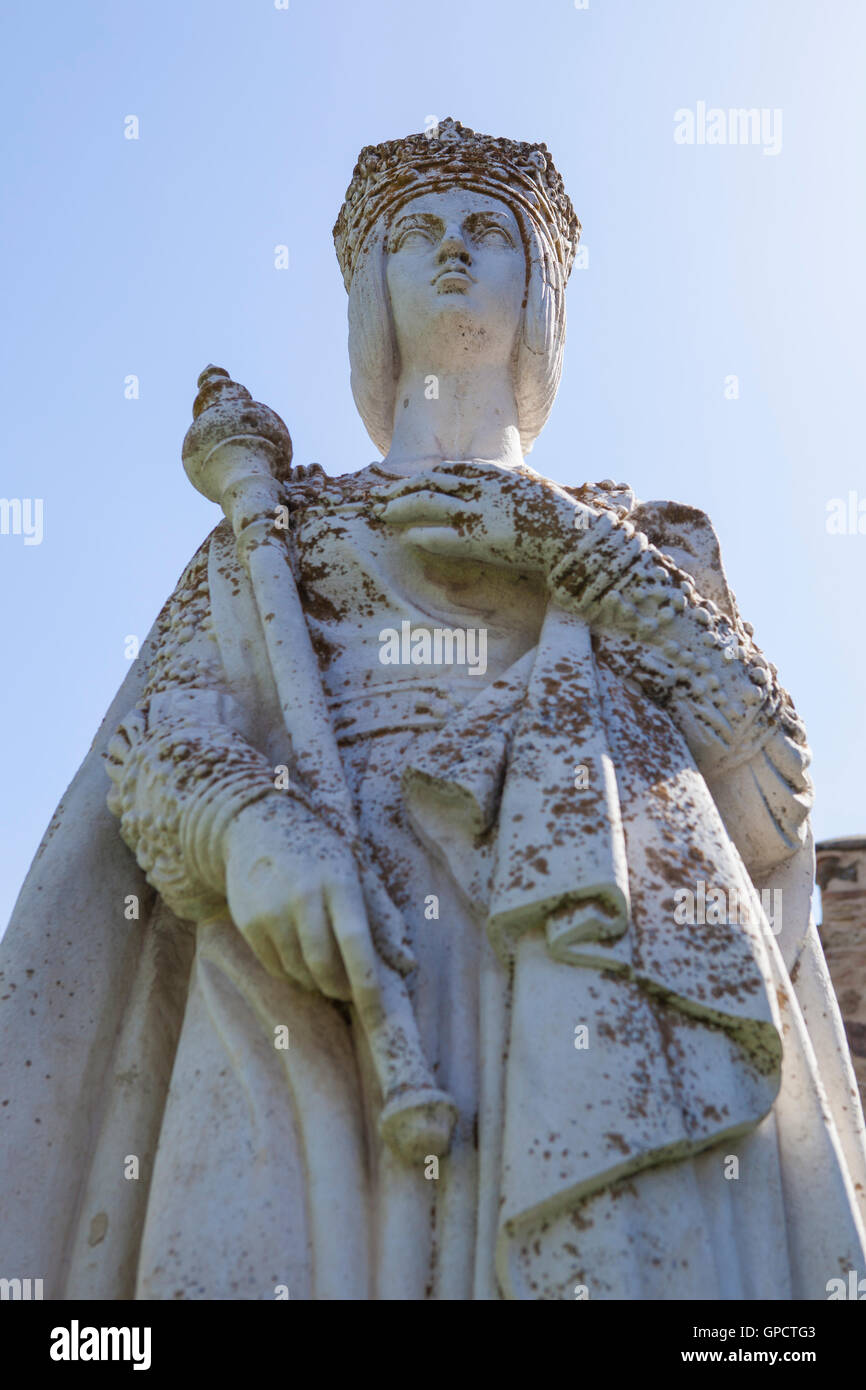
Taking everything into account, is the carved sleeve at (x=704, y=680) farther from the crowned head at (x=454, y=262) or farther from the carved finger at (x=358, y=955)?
the crowned head at (x=454, y=262)

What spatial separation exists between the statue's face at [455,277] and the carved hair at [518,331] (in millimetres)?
31

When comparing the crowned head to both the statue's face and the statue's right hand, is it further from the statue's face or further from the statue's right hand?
the statue's right hand

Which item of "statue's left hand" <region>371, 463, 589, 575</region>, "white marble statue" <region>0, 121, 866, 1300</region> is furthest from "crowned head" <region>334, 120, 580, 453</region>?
"statue's left hand" <region>371, 463, 589, 575</region>

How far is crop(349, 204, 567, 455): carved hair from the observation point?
4.23 meters

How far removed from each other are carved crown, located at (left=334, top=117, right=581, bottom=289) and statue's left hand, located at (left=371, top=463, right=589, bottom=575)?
3.79ft

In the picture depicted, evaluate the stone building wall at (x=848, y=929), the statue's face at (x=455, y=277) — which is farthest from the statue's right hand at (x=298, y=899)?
the stone building wall at (x=848, y=929)

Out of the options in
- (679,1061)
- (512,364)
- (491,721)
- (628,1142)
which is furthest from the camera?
(512,364)

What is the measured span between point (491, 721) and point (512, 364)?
153 cm

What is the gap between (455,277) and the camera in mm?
4062

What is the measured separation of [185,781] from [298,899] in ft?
1.38

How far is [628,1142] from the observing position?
8.01 feet

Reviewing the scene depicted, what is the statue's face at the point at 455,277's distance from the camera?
13.4ft
